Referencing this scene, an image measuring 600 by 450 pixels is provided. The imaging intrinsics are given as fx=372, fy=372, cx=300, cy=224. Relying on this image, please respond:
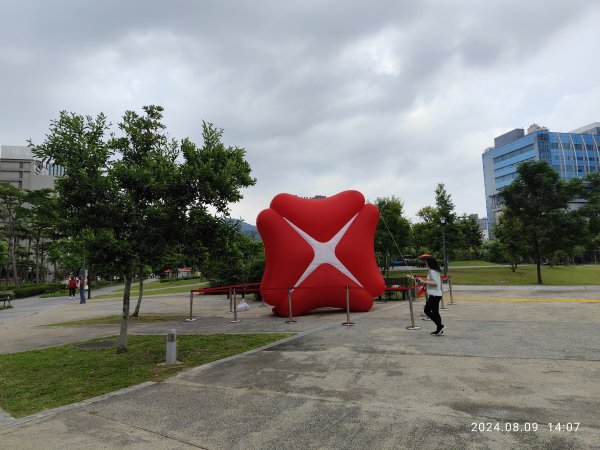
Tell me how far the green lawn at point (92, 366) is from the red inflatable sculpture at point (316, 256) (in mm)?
3088

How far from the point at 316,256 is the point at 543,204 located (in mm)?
19879

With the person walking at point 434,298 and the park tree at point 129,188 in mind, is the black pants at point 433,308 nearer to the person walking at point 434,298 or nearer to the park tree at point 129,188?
the person walking at point 434,298

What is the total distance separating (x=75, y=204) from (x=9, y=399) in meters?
3.88

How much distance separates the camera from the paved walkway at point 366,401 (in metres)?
3.86

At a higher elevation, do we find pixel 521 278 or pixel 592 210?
pixel 592 210

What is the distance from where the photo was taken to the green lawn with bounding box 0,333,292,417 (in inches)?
232

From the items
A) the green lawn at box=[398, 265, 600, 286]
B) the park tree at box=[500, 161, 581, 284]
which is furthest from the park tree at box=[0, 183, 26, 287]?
the park tree at box=[500, 161, 581, 284]

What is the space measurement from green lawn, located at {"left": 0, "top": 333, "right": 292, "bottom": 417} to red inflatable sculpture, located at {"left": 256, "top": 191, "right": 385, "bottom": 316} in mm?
3088

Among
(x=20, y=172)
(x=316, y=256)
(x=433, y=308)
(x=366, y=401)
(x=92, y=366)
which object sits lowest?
(x=92, y=366)

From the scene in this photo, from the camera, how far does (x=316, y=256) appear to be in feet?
42.6

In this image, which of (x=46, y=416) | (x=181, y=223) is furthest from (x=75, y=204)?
(x=46, y=416)

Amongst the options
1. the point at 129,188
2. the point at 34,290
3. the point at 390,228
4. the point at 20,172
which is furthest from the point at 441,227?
the point at 20,172

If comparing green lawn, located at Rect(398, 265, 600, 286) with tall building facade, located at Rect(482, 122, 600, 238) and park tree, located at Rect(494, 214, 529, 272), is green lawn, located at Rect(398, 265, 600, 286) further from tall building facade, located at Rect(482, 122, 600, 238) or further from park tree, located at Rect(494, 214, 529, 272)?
tall building facade, located at Rect(482, 122, 600, 238)

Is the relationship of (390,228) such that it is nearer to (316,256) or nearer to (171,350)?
(316,256)
